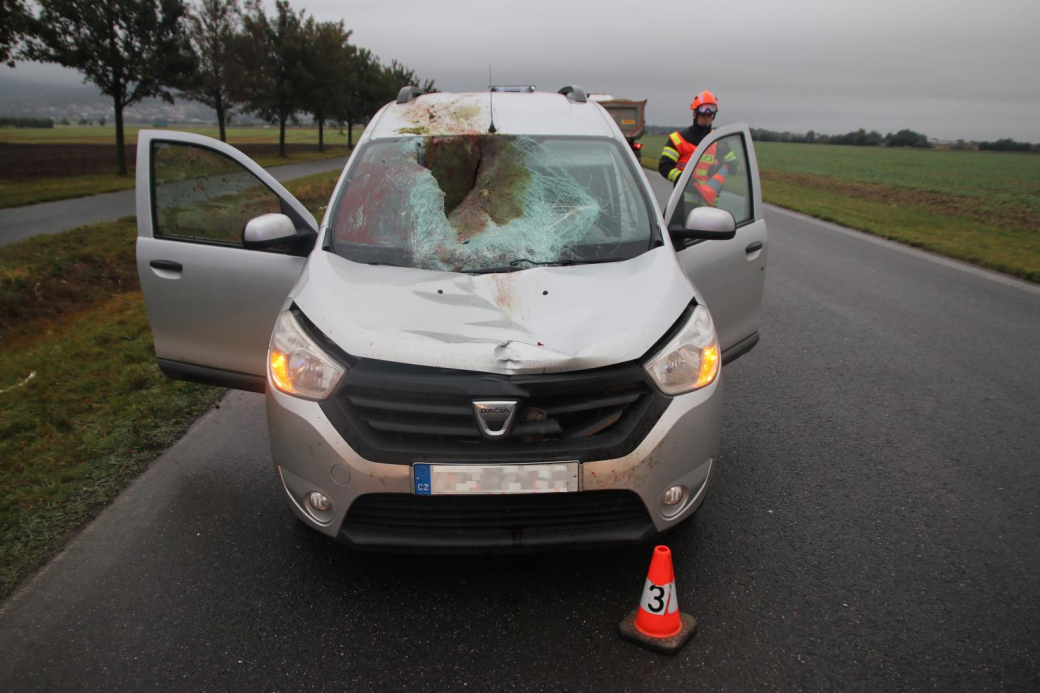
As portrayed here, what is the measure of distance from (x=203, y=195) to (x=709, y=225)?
9.22 ft

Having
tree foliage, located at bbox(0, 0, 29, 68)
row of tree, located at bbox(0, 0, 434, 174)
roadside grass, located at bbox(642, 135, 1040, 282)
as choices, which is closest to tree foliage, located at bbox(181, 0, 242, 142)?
row of tree, located at bbox(0, 0, 434, 174)

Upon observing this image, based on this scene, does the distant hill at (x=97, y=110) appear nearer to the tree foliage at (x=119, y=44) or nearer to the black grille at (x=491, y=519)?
the tree foliage at (x=119, y=44)

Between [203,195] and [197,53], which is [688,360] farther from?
[197,53]

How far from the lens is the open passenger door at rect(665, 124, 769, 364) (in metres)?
4.29

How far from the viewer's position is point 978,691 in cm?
245

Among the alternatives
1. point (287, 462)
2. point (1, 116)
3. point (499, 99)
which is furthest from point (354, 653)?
point (1, 116)

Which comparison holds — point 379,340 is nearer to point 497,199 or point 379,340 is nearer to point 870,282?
point 497,199

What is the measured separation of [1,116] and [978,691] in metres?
73.3

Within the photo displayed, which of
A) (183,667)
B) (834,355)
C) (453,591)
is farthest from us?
(834,355)

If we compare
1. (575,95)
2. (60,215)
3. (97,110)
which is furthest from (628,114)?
(97,110)

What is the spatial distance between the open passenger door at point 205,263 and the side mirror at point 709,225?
6.56ft

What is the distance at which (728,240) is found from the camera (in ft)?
14.5

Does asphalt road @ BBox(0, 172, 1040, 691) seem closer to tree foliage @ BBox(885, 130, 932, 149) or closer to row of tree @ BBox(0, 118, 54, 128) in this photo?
row of tree @ BBox(0, 118, 54, 128)

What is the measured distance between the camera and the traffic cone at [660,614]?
271cm
